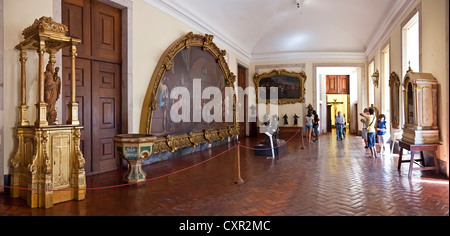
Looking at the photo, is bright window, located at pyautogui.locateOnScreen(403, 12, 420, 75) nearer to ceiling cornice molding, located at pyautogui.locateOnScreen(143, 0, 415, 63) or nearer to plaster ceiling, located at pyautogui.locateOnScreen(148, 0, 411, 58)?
ceiling cornice molding, located at pyautogui.locateOnScreen(143, 0, 415, 63)

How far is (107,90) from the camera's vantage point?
7.38m

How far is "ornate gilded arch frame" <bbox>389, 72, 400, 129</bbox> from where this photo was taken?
10.0 m

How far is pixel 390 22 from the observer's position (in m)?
11.0

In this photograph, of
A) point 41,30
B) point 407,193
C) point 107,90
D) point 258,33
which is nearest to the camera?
point 41,30

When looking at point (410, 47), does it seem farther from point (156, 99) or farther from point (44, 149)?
point (44, 149)

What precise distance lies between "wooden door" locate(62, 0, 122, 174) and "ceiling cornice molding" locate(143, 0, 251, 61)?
163cm

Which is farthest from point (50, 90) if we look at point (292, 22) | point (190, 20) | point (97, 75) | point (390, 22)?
point (292, 22)

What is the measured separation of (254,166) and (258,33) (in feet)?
35.6

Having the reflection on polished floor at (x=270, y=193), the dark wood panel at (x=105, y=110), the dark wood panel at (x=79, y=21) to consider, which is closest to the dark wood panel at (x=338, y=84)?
the reflection on polished floor at (x=270, y=193)

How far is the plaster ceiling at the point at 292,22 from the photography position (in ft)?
37.0

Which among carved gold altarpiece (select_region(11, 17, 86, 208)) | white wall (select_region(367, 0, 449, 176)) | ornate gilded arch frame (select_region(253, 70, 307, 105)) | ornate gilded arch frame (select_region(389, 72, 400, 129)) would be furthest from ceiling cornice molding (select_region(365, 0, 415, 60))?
carved gold altarpiece (select_region(11, 17, 86, 208))

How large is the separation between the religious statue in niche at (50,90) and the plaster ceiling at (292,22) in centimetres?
479
